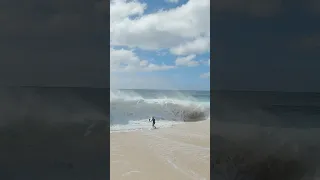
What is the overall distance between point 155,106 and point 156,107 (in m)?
0.15

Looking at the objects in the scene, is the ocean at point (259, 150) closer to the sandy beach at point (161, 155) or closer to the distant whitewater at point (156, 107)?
the sandy beach at point (161, 155)

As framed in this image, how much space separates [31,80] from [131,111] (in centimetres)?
516

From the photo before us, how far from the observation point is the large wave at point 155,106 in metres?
7.69

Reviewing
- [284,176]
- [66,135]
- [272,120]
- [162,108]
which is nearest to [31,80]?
[66,135]

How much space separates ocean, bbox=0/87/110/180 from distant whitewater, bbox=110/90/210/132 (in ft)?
3.88

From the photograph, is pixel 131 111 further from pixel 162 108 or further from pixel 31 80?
pixel 31 80

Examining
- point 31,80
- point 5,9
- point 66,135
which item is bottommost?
point 66,135

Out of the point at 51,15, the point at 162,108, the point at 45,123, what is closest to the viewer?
the point at 51,15

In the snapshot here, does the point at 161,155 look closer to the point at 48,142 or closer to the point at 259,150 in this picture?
the point at 259,150

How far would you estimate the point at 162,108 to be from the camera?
891 centimetres

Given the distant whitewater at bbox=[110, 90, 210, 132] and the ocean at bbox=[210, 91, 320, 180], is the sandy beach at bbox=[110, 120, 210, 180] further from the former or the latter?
the distant whitewater at bbox=[110, 90, 210, 132]

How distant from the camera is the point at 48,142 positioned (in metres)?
3.92

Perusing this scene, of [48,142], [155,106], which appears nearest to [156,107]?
[155,106]

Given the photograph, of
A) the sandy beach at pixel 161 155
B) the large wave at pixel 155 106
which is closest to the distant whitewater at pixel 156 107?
the large wave at pixel 155 106
